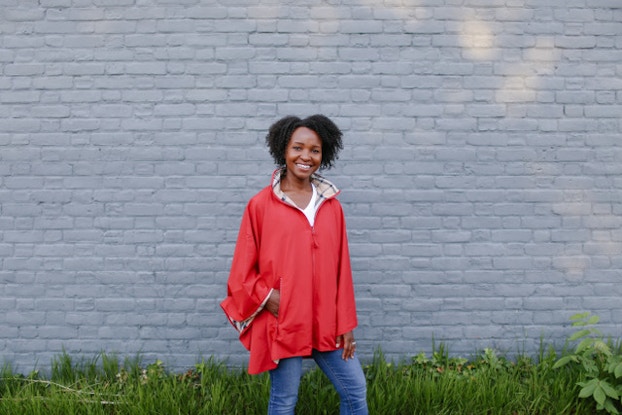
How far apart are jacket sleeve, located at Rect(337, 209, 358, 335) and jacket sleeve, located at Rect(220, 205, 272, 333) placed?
38cm

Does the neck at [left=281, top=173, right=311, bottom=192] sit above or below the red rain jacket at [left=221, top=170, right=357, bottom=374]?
above

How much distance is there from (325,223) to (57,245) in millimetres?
2134

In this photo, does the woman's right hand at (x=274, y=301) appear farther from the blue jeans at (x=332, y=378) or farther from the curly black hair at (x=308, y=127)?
the curly black hair at (x=308, y=127)

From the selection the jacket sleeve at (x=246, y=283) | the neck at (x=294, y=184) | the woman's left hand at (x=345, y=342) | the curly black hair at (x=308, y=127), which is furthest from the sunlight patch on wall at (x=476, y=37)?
the woman's left hand at (x=345, y=342)

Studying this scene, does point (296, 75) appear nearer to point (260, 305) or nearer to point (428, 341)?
point (260, 305)

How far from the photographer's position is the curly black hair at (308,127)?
2.79 m

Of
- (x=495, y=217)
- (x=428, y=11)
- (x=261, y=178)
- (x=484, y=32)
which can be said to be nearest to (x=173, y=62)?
(x=261, y=178)

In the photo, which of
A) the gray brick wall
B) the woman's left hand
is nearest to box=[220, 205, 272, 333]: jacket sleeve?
the woman's left hand

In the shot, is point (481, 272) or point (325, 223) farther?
point (481, 272)

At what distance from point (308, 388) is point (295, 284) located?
1148 millimetres

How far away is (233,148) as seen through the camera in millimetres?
3793

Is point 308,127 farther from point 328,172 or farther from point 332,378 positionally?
point 332,378

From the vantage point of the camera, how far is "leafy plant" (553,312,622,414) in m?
3.31

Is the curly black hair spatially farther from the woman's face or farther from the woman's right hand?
the woman's right hand
